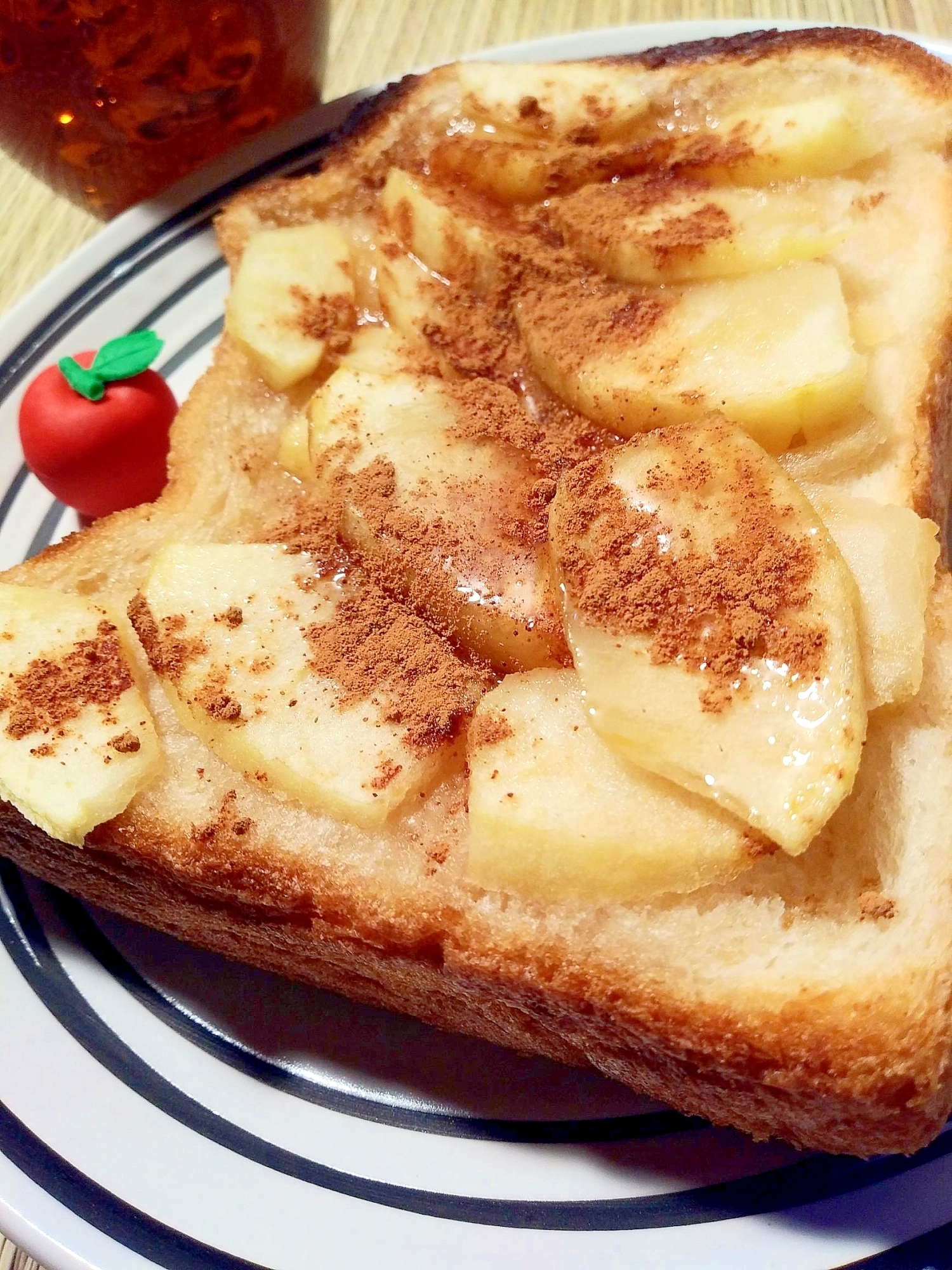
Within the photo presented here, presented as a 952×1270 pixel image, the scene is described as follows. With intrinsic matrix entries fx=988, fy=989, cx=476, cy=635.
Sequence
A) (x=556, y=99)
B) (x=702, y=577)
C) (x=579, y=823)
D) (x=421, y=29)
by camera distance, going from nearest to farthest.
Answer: (x=579, y=823) < (x=702, y=577) < (x=556, y=99) < (x=421, y=29)

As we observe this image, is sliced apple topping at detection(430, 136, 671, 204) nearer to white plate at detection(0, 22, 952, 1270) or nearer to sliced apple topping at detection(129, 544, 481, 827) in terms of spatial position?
sliced apple topping at detection(129, 544, 481, 827)

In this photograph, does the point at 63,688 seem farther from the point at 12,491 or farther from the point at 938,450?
the point at 938,450

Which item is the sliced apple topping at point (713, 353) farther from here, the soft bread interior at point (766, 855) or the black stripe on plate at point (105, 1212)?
the black stripe on plate at point (105, 1212)

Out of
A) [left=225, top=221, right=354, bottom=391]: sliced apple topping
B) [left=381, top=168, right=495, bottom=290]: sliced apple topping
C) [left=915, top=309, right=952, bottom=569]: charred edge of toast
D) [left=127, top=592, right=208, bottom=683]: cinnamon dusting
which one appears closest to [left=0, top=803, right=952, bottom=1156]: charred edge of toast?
[left=127, top=592, right=208, bottom=683]: cinnamon dusting

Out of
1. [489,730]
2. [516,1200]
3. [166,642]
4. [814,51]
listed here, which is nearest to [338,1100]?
[516,1200]

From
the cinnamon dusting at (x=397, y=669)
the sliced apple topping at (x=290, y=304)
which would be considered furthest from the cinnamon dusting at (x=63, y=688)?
the sliced apple topping at (x=290, y=304)
